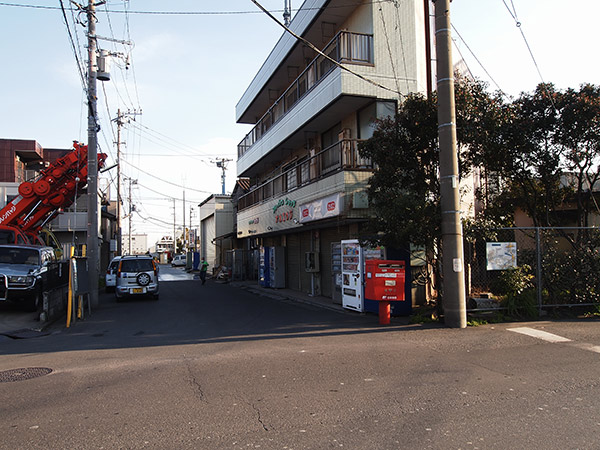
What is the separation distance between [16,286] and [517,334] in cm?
1335

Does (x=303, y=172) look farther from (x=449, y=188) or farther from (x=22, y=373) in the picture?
(x=22, y=373)

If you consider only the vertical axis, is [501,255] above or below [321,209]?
below

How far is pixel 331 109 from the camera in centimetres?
1623

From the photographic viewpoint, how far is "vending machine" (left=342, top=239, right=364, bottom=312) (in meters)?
13.2

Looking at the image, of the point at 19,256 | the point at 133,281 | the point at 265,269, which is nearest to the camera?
the point at 19,256

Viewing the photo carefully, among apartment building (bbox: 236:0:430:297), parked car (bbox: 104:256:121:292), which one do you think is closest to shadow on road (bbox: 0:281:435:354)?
apartment building (bbox: 236:0:430:297)

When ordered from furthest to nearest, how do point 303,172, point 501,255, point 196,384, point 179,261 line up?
point 179,261 < point 303,172 < point 501,255 < point 196,384

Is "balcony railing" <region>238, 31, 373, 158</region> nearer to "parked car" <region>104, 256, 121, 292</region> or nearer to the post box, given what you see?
the post box

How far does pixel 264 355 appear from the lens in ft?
26.9

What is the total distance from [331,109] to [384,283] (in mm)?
7230

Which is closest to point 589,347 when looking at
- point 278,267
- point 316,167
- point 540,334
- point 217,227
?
point 540,334

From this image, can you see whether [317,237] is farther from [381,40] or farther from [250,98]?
[250,98]

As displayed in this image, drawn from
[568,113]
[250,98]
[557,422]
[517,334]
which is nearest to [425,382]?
[557,422]

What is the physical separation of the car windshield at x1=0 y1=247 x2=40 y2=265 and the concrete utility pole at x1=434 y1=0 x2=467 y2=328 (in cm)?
1245
